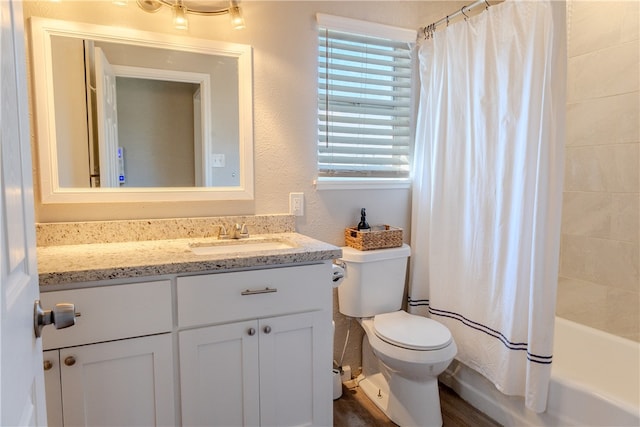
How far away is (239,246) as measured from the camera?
1800 mm

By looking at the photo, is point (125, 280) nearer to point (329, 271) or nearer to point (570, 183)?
point (329, 271)

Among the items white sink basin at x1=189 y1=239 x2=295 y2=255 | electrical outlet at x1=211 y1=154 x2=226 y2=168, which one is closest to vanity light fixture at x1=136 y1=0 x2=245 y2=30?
electrical outlet at x1=211 y1=154 x2=226 y2=168

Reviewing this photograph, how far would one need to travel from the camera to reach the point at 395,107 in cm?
229

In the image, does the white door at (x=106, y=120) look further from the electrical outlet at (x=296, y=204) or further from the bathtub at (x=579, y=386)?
the bathtub at (x=579, y=386)

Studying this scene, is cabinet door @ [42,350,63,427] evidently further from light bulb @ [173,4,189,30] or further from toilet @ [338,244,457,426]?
light bulb @ [173,4,189,30]

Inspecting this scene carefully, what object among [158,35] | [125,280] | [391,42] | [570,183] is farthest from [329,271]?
[570,183]

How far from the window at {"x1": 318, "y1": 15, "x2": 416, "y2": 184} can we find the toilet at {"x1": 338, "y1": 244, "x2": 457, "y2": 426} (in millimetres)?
510

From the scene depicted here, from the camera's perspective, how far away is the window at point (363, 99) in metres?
2.08

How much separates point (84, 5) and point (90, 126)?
485 millimetres

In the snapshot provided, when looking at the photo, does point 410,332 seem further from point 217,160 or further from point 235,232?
point 217,160

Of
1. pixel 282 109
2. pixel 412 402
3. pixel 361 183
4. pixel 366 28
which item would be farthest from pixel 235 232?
pixel 366 28

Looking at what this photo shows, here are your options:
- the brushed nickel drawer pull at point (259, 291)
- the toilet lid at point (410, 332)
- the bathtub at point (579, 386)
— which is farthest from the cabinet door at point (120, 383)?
the bathtub at point (579, 386)

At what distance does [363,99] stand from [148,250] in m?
1.37

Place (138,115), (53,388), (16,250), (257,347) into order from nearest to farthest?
(16,250) < (53,388) < (257,347) < (138,115)
